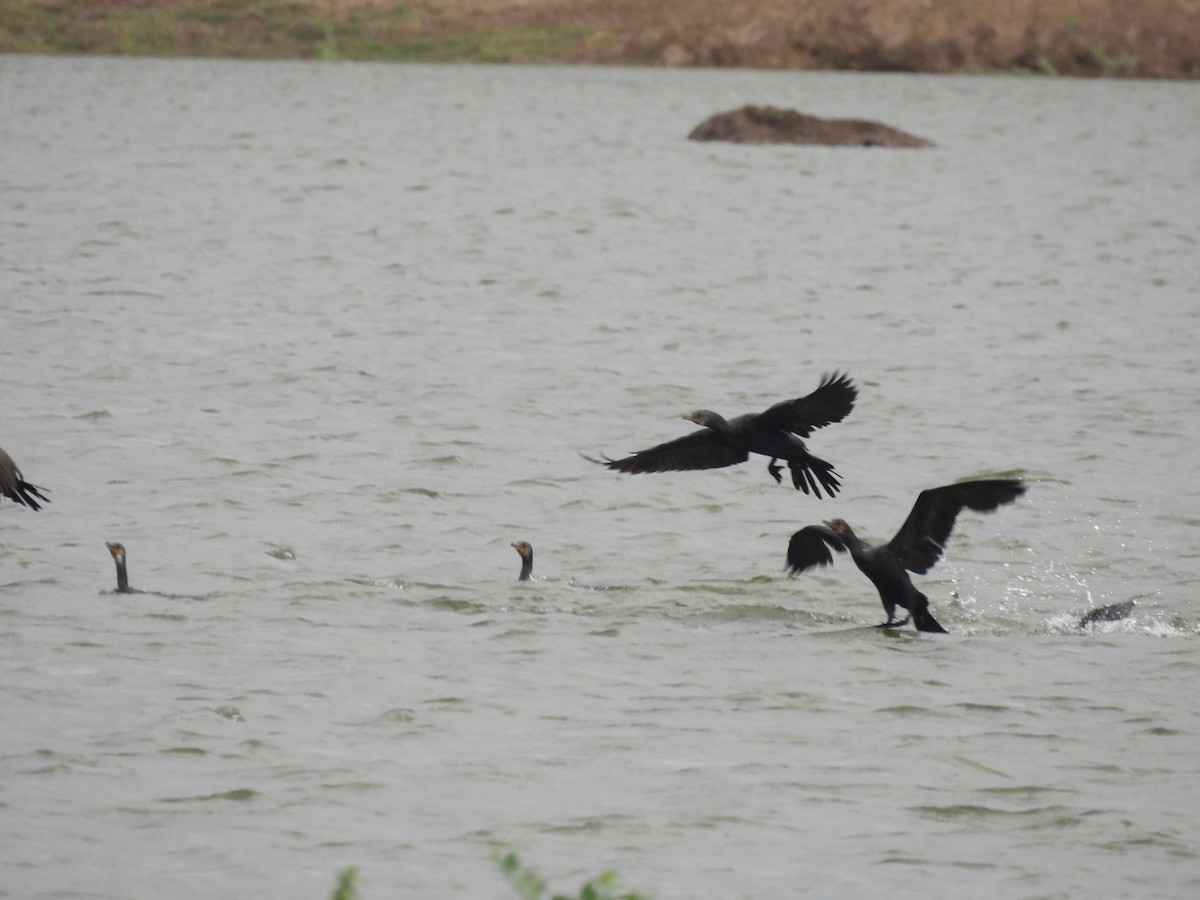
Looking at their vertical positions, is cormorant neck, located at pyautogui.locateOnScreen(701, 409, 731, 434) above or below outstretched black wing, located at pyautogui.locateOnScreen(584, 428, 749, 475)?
above

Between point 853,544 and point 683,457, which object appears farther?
point 683,457

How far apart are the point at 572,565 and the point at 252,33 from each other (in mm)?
69159

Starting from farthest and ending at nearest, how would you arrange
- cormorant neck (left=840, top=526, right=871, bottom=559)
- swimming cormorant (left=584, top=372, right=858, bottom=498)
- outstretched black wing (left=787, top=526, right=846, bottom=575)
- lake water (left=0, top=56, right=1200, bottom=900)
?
outstretched black wing (left=787, top=526, right=846, bottom=575) → swimming cormorant (left=584, top=372, right=858, bottom=498) → cormorant neck (left=840, top=526, right=871, bottom=559) → lake water (left=0, top=56, right=1200, bottom=900)

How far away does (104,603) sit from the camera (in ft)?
36.6

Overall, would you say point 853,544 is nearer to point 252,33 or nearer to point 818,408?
point 818,408

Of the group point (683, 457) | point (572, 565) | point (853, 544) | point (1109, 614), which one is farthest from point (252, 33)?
point (1109, 614)

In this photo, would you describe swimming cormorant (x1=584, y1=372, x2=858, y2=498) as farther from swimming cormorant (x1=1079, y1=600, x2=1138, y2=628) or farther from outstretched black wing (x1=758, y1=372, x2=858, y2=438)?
swimming cormorant (x1=1079, y1=600, x2=1138, y2=628)

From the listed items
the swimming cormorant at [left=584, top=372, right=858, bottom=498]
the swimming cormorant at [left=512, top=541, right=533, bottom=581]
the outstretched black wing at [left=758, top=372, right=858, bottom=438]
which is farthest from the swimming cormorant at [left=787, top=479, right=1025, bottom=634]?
the swimming cormorant at [left=512, top=541, right=533, bottom=581]

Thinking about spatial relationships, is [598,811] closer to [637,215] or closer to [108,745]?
[108,745]

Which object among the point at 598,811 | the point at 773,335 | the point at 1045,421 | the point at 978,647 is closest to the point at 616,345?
the point at 773,335

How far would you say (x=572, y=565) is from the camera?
12773 mm

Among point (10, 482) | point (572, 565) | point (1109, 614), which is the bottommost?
point (572, 565)

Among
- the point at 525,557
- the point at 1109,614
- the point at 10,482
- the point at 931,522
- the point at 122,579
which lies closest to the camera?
the point at 931,522

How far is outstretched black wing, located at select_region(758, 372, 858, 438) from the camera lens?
11.2 meters
